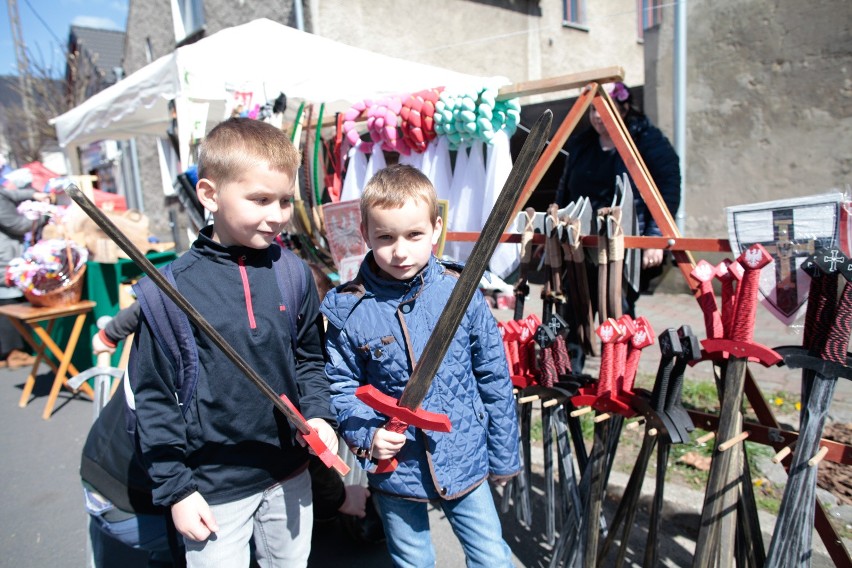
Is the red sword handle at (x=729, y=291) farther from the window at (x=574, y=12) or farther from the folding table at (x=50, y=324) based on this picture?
the window at (x=574, y=12)

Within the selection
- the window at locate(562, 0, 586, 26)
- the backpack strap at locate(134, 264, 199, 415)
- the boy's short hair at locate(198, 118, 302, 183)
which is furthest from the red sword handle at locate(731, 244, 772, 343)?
the window at locate(562, 0, 586, 26)

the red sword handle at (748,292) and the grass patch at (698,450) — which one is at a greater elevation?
the red sword handle at (748,292)

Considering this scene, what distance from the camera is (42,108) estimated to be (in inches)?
651

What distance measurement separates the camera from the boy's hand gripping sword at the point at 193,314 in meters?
0.97

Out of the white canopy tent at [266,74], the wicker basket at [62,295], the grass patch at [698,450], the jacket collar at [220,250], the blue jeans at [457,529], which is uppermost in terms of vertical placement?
the white canopy tent at [266,74]

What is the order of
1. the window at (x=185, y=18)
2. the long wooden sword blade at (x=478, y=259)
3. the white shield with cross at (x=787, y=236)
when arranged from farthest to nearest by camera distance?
the window at (x=185, y=18) < the white shield with cross at (x=787, y=236) < the long wooden sword blade at (x=478, y=259)

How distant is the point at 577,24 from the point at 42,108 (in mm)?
15390

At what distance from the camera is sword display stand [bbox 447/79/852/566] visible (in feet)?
5.18

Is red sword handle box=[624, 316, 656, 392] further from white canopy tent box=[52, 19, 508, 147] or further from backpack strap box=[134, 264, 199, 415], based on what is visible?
white canopy tent box=[52, 19, 508, 147]

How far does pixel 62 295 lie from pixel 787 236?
4.64 metres

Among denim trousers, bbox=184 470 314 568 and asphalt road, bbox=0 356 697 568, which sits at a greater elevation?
denim trousers, bbox=184 470 314 568

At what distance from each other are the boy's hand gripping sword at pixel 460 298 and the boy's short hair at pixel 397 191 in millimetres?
427

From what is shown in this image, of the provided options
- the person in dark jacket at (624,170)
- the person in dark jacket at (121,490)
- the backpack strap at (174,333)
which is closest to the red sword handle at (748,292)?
the person in dark jacket at (624,170)

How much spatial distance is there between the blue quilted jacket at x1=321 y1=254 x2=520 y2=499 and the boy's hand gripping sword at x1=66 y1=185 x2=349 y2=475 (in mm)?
114
